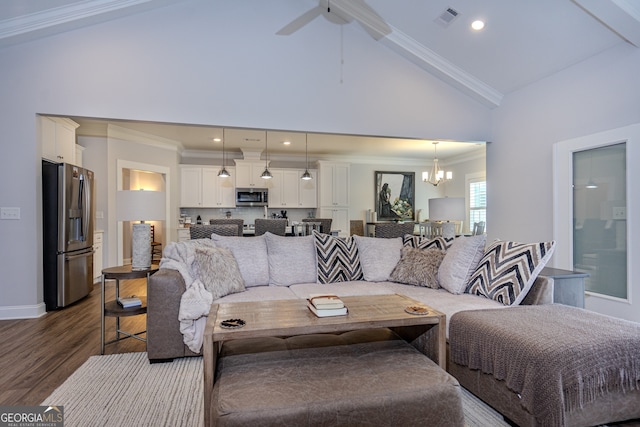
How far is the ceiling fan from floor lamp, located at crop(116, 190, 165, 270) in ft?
Answer: 8.40

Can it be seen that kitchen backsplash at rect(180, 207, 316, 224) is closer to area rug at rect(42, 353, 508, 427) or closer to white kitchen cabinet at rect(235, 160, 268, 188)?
white kitchen cabinet at rect(235, 160, 268, 188)

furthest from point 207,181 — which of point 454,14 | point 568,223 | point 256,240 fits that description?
point 568,223

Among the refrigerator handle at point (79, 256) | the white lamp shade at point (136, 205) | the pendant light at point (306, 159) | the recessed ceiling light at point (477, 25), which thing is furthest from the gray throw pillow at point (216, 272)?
the pendant light at point (306, 159)

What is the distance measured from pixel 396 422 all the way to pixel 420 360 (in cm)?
41

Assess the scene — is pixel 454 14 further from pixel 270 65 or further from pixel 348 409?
pixel 348 409

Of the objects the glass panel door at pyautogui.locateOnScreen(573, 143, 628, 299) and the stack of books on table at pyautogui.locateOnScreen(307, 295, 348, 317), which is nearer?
the stack of books on table at pyautogui.locateOnScreen(307, 295, 348, 317)

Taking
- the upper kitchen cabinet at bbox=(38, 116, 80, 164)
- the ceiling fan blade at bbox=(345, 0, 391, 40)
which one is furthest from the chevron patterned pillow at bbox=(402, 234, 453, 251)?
the upper kitchen cabinet at bbox=(38, 116, 80, 164)

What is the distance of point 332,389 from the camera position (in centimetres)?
150

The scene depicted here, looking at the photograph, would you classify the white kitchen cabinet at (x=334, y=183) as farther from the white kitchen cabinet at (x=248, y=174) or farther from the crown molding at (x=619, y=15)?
the crown molding at (x=619, y=15)

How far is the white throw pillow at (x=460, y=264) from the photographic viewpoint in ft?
9.38

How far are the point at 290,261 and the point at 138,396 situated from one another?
1.62 metres

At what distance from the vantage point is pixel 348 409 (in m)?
1.41

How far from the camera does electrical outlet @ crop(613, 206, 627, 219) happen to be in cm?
308

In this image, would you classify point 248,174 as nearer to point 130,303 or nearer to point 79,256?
point 79,256
